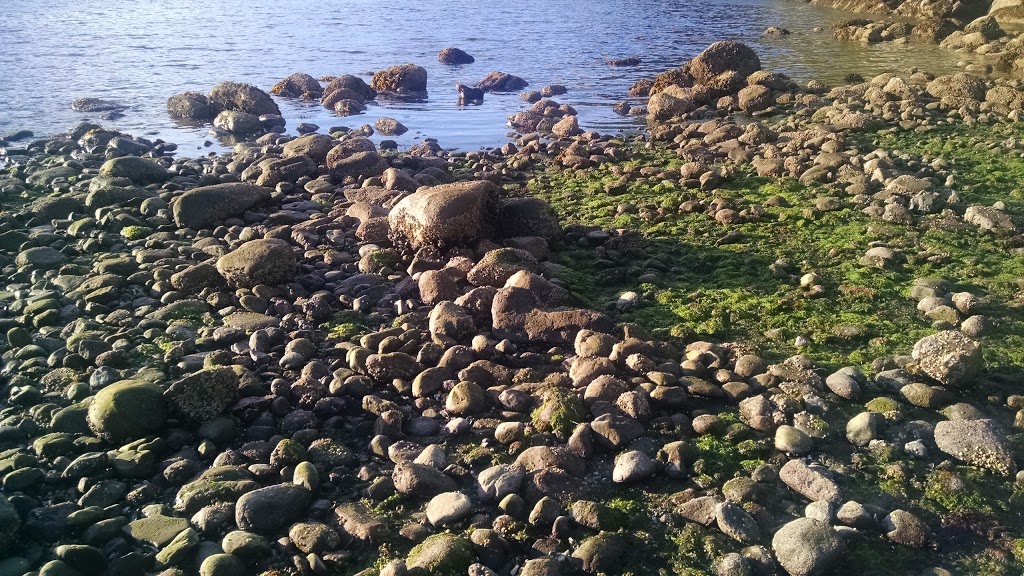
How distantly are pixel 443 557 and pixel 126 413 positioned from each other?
2.63 meters

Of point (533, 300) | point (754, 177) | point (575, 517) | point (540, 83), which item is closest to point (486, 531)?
point (575, 517)

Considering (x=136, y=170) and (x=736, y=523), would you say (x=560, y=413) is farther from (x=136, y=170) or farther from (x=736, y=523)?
(x=136, y=170)

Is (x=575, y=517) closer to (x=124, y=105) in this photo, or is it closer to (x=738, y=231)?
(x=738, y=231)

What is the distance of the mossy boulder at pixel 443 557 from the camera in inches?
150

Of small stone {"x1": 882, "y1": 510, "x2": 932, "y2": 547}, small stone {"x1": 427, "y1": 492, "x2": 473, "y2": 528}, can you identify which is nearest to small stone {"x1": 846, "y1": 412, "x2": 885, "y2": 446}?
small stone {"x1": 882, "y1": 510, "x2": 932, "y2": 547}

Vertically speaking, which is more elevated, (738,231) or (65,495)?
(738,231)

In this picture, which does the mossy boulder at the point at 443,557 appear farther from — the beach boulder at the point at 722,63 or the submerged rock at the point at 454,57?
the submerged rock at the point at 454,57

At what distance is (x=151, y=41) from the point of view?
1080 inches

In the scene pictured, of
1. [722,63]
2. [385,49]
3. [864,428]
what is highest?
[722,63]

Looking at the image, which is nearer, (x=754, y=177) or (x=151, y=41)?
(x=754, y=177)

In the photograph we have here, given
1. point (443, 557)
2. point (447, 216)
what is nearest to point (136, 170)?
point (447, 216)

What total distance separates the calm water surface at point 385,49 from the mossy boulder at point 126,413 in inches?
362

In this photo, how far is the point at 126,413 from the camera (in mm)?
5074

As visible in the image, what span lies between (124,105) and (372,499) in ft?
55.8
